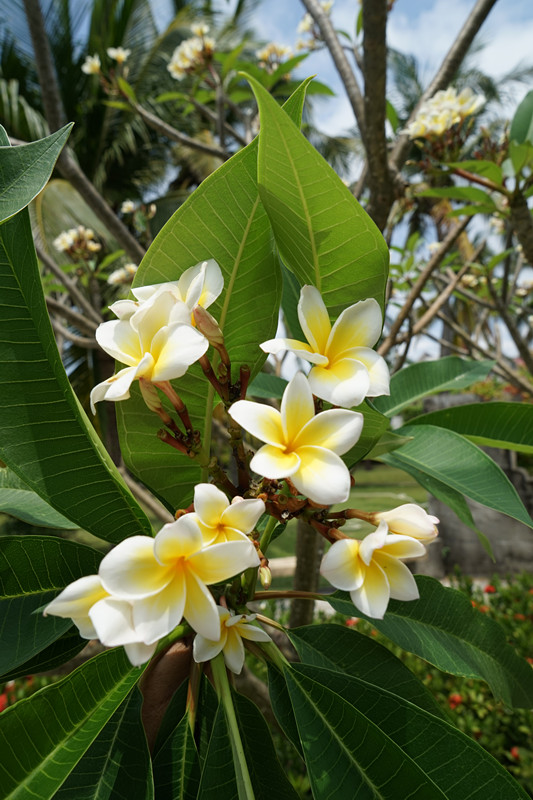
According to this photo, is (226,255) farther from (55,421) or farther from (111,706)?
(111,706)

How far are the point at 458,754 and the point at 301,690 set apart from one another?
145mm

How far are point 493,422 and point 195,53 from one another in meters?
2.33

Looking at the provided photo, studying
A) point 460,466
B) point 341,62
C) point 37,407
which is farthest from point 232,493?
point 341,62

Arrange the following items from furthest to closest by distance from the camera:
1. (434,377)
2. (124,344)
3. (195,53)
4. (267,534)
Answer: (195,53) → (434,377) → (267,534) → (124,344)

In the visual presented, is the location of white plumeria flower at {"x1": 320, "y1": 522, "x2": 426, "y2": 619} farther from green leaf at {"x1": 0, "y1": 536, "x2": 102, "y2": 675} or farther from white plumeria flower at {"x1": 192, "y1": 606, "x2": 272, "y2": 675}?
green leaf at {"x1": 0, "y1": 536, "x2": 102, "y2": 675}

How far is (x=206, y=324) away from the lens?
18.9 inches

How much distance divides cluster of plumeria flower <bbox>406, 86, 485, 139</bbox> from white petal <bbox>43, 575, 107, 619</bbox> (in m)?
1.43

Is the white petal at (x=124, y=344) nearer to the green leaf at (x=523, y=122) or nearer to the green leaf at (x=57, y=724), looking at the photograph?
the green leaf at (x=57, y=724)

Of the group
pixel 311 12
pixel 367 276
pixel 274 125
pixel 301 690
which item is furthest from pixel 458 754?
pixel 311 12

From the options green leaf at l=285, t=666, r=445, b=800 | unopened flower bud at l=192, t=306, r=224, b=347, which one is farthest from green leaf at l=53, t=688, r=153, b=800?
unopened flower bud at l=192, t=306, r=224, b=347

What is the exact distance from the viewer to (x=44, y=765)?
46cm

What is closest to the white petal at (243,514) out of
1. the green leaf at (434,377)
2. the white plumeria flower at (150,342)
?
the white plumeria flower at (150,342)

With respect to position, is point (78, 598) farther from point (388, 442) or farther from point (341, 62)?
point (341, 62)

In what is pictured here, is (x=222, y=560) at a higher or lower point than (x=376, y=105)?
lower
